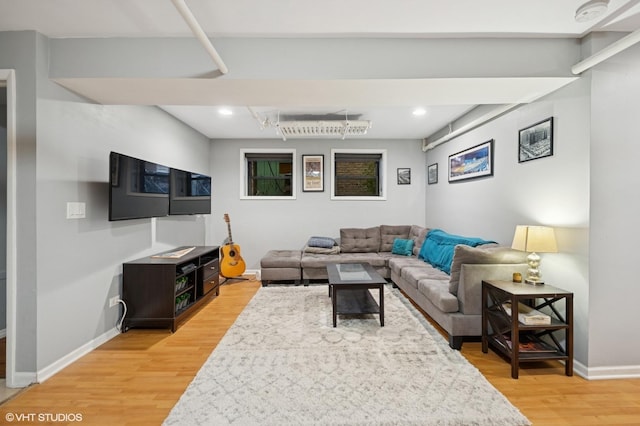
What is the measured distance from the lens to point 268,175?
5.69 metres

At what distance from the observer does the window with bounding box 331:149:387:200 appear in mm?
5555

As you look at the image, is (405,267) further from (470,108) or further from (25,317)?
(25,317)

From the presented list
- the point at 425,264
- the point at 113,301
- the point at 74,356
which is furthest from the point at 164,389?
the point at 425,264

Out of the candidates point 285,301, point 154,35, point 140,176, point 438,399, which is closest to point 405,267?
point 285,301

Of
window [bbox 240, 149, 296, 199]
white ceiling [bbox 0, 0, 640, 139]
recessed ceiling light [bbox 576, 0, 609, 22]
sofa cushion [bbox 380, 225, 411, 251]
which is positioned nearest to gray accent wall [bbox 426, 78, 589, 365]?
white ceiling [bbox 0, 0, 640, 139]

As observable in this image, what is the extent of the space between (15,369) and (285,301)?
2516 millimetres

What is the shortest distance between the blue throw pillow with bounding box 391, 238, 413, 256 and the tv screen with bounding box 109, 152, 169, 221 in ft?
12.0

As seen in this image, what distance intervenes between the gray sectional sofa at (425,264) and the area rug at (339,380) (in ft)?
1.09

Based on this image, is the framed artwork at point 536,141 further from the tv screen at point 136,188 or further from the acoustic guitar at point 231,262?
the acoustic guitar at point 231,262

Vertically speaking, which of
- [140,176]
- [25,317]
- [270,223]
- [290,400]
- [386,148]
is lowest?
[290,400]

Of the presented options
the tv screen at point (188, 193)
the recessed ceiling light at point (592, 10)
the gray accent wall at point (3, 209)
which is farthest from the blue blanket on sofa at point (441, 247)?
the gray accent wall at point (3, 209)

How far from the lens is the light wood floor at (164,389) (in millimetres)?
1780

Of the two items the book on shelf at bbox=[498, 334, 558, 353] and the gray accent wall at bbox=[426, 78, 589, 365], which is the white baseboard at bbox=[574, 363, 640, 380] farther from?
the book on shelf at bbox=[498, 334, 558, 353]

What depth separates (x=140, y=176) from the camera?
9.67ft
